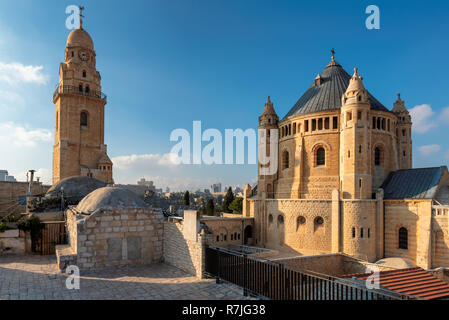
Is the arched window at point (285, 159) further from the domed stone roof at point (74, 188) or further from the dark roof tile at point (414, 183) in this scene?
the domed stone roof at point (74, 188)

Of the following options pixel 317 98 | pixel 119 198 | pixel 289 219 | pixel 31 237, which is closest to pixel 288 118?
pixel 317 98

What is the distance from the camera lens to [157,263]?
13.5 metres

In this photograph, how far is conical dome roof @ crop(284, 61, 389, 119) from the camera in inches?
1147

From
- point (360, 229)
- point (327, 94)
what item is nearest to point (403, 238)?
point (360, 229)

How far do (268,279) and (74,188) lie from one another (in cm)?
2029

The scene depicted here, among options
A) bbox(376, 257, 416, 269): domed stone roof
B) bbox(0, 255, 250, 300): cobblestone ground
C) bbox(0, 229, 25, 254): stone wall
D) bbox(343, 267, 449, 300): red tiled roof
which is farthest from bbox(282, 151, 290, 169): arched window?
bbox(0, 229, 25, 254): stone wall

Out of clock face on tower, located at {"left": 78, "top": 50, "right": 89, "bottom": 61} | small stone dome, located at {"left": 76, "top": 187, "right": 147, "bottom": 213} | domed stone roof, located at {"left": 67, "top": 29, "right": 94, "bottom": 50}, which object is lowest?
small stone dome, located at {"left": 76, "top": 187, "right": 147, "bottom": 213}

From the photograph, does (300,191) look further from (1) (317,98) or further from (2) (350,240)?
(1) (317,98)

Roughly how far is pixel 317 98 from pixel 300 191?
10.0 m

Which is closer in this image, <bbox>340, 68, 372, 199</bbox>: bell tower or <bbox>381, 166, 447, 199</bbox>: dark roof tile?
<bbox>381, 166, 447, 199</bbox>: dark roof tile

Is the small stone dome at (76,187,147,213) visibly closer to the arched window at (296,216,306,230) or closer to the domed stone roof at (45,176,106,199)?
the domed stone roof at (45,176,106,199)

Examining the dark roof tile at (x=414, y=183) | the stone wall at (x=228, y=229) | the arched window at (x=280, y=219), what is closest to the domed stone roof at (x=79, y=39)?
the stone wall at (x=228, y=229)

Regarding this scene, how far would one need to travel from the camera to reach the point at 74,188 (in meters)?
23.8

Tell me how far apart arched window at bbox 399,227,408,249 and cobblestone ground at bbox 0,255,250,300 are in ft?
68.0
